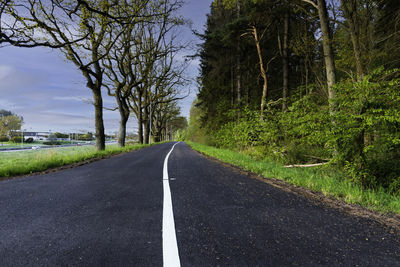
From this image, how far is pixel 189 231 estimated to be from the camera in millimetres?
2271

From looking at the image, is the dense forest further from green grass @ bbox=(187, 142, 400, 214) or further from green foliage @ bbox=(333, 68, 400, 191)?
green grass @ bbox=(187, 142, 400, 214)

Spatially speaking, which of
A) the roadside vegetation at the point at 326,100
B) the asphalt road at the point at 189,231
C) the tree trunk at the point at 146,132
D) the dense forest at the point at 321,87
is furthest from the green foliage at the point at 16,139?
the asphalt road at the point at 189,231

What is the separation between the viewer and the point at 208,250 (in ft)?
6.10

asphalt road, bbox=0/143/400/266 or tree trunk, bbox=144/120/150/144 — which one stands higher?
tree trunk, bbox=144/120/150/144

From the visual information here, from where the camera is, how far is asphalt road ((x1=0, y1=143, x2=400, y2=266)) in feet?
5.69

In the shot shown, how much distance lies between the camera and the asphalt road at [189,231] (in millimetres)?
1733

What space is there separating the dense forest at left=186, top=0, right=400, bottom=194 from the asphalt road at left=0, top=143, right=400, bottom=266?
2.32 m

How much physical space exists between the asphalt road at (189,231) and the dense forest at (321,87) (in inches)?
91.2

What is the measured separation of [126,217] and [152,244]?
0.92 meters

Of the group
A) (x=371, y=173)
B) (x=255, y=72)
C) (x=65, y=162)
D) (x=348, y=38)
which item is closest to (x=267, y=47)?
(x=255, y=72)

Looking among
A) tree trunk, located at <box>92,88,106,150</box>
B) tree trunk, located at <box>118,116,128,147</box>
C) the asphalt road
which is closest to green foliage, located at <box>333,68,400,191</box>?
the asphalt road

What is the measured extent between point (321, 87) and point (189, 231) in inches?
387

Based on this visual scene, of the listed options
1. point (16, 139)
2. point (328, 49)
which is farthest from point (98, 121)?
point (16, 139)

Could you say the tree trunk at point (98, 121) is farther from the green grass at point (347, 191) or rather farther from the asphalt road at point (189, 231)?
the green grass at point (347, 191)
